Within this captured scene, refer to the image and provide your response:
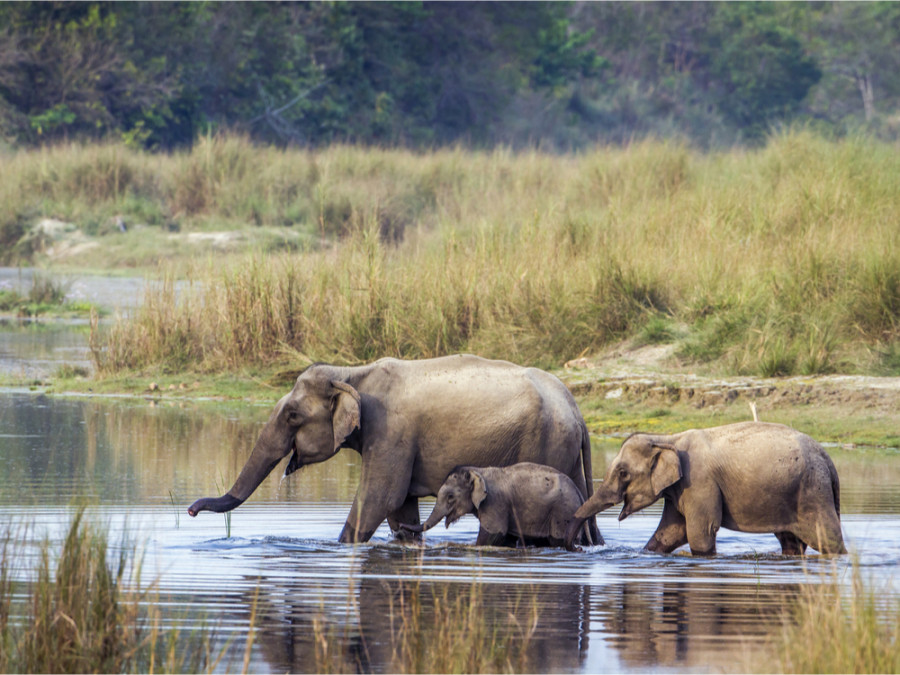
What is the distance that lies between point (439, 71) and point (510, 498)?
138ft

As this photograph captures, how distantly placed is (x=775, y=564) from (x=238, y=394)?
8.31 m

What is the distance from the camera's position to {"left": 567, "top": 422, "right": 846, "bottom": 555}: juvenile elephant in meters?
8.70

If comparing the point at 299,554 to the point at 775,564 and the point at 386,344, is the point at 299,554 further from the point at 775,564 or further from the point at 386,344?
the point at 386,344

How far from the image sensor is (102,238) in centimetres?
2912

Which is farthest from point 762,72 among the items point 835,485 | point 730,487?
point 730,487

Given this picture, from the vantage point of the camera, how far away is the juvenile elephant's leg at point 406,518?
9.22 meters

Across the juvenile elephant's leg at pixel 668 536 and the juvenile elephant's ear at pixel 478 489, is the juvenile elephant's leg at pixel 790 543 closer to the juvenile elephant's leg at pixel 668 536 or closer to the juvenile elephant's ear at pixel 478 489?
the juvenile elephant's leg at pixel 668 536

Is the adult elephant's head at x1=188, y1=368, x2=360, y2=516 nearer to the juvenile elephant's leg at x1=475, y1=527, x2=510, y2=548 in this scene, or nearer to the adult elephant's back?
the adult elephant's back

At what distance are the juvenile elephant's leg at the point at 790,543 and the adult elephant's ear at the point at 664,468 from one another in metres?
0.85

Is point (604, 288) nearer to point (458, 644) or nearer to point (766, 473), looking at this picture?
point (766, 473)

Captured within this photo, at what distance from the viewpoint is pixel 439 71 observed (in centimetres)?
4953

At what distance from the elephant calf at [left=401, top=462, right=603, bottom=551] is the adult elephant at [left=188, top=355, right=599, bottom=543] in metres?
0.18

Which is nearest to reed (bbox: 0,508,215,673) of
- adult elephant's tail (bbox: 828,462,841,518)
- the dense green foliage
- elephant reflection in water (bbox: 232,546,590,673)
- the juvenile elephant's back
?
elephant reflection in water (bbox: 232,546,590,673)

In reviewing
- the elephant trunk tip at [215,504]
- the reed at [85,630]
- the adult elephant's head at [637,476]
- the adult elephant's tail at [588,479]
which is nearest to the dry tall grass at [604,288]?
the adult elephant's tail at [588,479]
